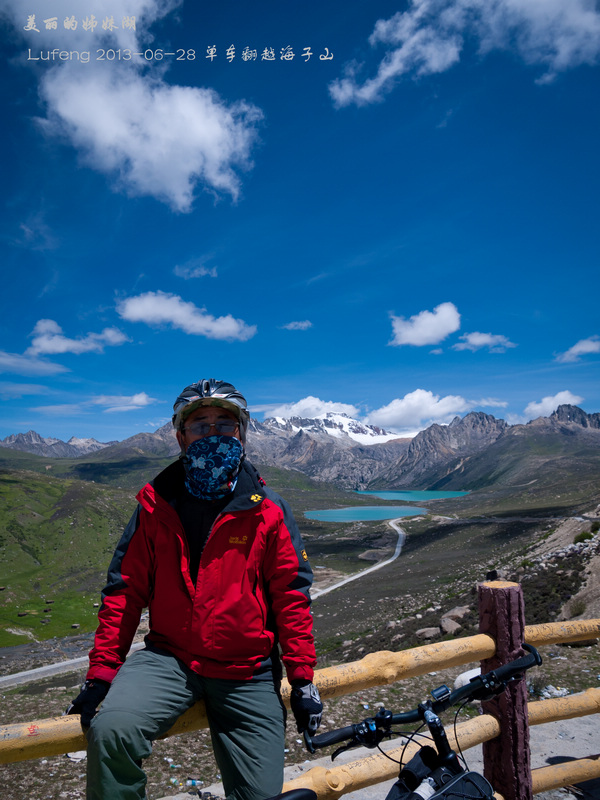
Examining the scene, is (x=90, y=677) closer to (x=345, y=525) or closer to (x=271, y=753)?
(x=271, y=753)

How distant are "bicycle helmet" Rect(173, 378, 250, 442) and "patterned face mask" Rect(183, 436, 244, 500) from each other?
327 millimetres

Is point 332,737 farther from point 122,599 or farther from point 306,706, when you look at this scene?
point 122,599

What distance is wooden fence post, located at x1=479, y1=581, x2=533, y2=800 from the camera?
13.9ft

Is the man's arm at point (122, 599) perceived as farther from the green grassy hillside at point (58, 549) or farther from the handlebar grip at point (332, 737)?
the green grassy hillside at point (58, 549)

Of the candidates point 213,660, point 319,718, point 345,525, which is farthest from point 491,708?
point 345,525

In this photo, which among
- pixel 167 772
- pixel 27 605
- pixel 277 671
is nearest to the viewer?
pixel 277 671

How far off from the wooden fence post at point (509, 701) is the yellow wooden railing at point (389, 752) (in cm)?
10

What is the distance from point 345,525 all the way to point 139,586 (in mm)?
172537

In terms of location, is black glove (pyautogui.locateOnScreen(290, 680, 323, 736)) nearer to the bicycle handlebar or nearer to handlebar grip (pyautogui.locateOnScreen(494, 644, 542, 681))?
the bicycle handlebar

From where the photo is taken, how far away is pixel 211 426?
421cm

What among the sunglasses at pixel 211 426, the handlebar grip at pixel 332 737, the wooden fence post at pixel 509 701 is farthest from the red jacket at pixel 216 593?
the wooden fence post at pixel 509 701

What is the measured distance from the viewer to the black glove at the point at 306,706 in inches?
124

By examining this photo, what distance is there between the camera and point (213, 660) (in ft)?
11.1

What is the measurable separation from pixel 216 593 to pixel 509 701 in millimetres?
3119
